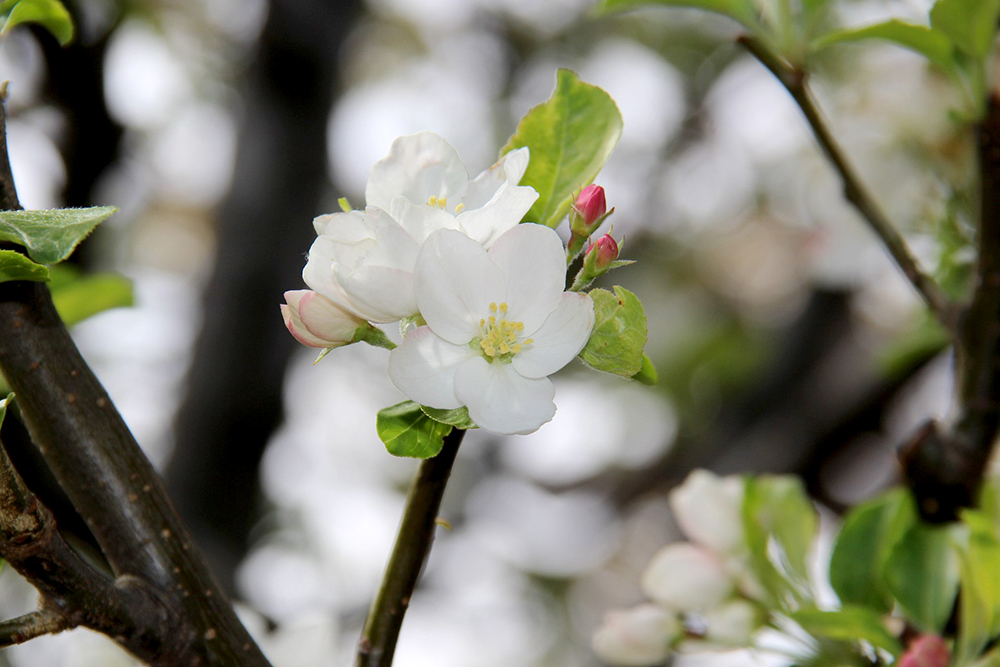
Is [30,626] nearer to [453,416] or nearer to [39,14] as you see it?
[453,416]

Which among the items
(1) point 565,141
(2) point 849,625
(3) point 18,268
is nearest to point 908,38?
(1) point 565,141

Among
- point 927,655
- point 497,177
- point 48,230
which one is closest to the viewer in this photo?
point 48,230

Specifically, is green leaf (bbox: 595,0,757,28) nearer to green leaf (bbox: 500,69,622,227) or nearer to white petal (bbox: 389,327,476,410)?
green leaf (bbox: 500,69,622,227)

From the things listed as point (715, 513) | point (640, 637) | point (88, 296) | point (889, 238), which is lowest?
point (640, 637)

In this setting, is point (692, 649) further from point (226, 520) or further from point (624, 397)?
point (624, 397)

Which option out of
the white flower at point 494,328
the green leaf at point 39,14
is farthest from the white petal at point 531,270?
the green leaf at point 39,14

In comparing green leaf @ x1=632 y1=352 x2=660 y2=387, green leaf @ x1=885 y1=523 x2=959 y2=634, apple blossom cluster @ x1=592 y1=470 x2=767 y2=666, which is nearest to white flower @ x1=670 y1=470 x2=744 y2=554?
apple blossom cluster @ x1=592 y1=470 x2=767 y2=666

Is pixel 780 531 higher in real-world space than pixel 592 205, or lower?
lower
